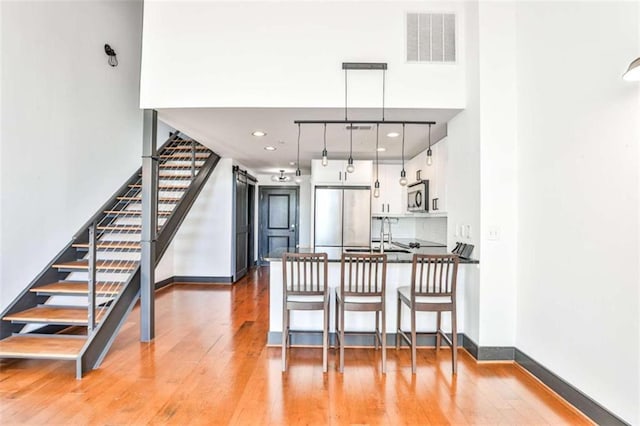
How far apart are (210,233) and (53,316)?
11.5 feet

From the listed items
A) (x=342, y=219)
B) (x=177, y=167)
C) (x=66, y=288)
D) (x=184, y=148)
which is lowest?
(x=66, y=288)

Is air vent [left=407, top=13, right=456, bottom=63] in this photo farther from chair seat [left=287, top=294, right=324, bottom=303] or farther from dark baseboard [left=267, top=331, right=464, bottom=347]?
dark baseboard [left=267, top=331, right=464, bottom=347]

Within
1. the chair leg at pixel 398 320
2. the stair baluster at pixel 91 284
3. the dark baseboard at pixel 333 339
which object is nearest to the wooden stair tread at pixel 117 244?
the stair baluster at pixel 91 284

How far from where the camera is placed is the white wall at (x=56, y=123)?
324cm

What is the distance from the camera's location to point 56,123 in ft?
12.4

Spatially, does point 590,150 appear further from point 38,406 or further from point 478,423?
point 38,406

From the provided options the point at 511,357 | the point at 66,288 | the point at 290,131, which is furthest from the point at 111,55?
the point at 511,357

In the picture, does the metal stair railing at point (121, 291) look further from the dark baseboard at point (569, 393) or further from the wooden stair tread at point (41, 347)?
the dark baseboard at point (569, 393)

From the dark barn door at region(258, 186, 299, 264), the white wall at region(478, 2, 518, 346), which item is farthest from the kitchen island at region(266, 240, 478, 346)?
the dark barn door at region(258, 186, 299, 264)

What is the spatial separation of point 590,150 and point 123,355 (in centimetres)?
419

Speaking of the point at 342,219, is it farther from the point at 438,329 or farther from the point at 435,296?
the point at 435,296

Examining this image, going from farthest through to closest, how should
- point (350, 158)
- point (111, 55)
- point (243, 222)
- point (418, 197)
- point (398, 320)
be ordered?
1. point (243, 222)
2. point (418, 197)
3. point (111, 55)
4. point (350, 158)
5. point (398, 320)

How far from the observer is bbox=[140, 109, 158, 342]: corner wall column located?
11.4ft

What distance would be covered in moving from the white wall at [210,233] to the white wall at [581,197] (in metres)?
5.08
